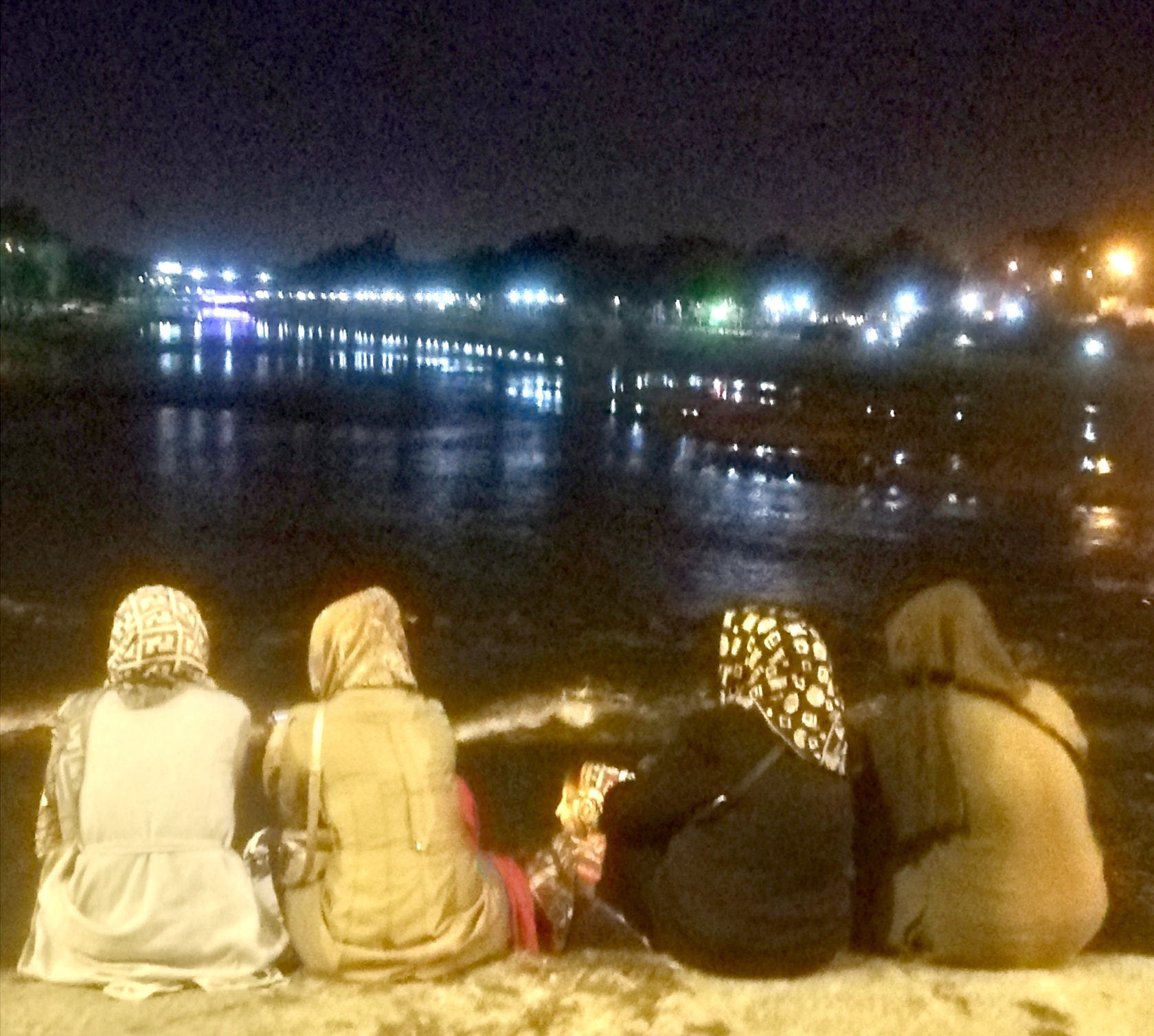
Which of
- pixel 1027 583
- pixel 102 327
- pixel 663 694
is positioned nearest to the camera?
pixel 663 694

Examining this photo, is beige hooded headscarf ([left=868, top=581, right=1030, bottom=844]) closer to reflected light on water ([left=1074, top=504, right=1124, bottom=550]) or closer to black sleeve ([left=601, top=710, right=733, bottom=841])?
black sleeve ([left=601, top=710, right=733, bottom=841])

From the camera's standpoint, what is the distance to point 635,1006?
342 centimetres

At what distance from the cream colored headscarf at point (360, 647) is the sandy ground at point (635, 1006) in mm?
767

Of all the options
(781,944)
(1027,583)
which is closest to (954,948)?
(781,944)

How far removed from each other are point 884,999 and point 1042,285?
80.6m

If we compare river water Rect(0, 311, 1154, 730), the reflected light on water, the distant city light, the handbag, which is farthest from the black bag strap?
the distant city light

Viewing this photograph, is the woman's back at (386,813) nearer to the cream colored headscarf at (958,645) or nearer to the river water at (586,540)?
the cream colored headscarf at (958,645)

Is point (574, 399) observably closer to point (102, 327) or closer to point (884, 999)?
point (884, 999)

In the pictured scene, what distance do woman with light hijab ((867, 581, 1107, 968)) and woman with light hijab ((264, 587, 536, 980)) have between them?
3.71ft

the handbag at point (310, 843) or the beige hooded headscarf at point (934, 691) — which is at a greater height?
the beige hooded headscarf at point (934, 691)

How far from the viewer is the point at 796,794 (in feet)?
10.5

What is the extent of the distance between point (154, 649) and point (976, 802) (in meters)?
2.06

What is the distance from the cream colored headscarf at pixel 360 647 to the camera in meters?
3.38

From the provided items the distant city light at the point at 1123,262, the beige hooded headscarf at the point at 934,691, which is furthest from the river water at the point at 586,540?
the distant city light at the point at 1123,262
